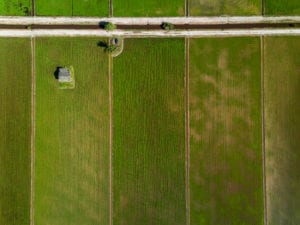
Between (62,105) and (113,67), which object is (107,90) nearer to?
(113,67)

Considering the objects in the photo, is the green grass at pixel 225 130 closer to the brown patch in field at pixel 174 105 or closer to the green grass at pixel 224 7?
the brown patch in field at pixel 174 105

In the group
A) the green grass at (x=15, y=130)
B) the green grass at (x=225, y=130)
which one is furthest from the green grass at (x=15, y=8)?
the green grass at (x=225, y=130)

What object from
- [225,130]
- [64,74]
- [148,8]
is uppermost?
[148,8]

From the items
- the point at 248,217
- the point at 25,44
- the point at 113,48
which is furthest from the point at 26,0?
the point at 248,217

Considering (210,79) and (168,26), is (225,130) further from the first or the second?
(168,26)

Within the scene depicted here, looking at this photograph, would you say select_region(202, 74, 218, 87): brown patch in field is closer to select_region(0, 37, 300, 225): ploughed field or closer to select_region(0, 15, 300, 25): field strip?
select_region(0, 37, 300, 225): ploughed field

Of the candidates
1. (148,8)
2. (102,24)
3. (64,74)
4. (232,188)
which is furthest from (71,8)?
(232,188)
